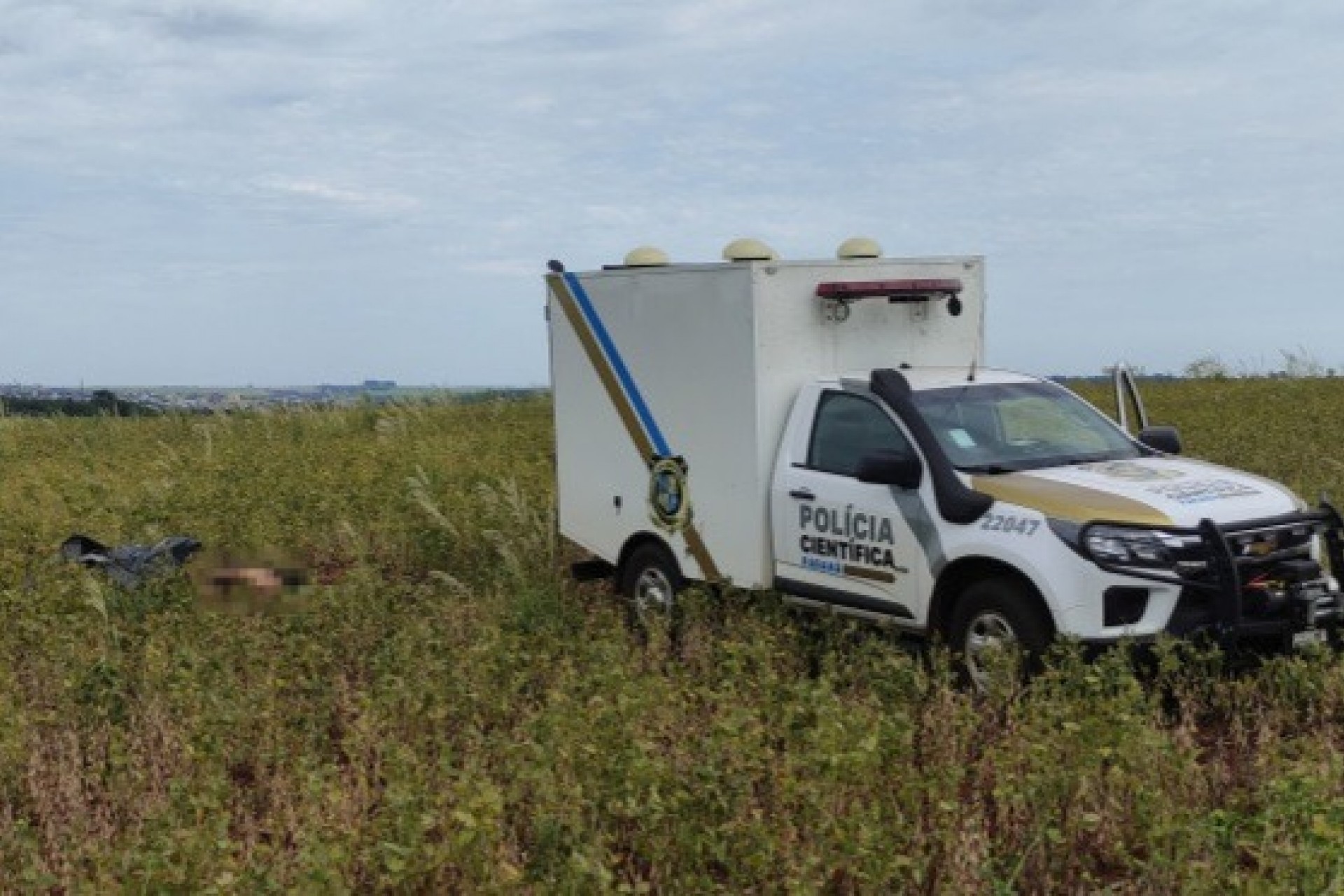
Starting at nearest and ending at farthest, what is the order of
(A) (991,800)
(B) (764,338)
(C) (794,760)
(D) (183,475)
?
1. (C) (794,760)
2. (A) (991,800)
3. (B) (764,338)
4. (D) (183,475)

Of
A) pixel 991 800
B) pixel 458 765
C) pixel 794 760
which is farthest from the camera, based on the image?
pixel 458 765

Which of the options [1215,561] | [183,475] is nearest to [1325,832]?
[1215,561]

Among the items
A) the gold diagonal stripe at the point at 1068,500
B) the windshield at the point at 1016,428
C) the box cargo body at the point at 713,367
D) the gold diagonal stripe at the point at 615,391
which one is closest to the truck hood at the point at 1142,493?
the gold diagonal stripe at the point at 1068,500

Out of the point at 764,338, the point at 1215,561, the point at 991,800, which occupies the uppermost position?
the point at 764,338

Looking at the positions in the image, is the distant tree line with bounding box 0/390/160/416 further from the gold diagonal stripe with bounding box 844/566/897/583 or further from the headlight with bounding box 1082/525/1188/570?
the headlight with bounding box 1082/525/1188/570

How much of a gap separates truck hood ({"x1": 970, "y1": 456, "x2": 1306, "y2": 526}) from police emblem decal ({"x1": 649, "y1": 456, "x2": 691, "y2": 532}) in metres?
2.60

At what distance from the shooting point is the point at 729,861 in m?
5.45

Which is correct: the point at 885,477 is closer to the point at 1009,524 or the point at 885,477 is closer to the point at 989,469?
the point at 989,469

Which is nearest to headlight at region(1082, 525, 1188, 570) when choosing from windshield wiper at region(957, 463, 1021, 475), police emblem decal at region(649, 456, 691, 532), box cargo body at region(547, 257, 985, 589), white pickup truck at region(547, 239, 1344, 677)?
white pickup truck at region(547, 239, 1344, 677)

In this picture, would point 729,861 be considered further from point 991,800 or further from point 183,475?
point 183,475

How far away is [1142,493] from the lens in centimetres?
823

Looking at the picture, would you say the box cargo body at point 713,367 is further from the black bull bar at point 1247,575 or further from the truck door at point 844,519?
the black bull bar at point 1247,575

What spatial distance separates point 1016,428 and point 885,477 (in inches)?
43.7

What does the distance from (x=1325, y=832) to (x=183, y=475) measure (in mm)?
15849
